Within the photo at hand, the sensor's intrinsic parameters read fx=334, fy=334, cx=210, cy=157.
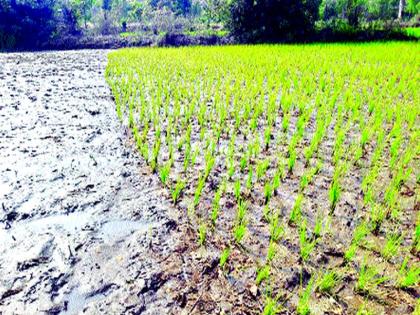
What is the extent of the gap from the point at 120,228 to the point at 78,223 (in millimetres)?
319

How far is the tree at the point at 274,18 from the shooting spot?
616 inches

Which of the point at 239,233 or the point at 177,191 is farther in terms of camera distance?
the point at 177,191

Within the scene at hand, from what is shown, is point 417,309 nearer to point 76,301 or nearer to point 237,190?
point 237,190

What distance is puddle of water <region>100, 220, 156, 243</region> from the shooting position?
2.24 metres

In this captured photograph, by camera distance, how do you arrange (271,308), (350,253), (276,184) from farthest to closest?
(276,184)
(350,253)
(271,308)

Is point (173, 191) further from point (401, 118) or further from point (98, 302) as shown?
point (401, 118)

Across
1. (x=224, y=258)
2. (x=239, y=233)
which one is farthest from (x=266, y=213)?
(x=224, y=258)

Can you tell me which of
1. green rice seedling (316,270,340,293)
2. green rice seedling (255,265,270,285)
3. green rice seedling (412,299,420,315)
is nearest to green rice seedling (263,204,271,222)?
green rice seedling (255,265,270,285)

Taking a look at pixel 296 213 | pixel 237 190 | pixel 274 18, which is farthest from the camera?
pixel 274 18

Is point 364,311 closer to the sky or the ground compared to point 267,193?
closer to the ground

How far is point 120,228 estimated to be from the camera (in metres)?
2.32

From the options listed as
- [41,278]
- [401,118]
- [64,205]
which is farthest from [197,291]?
[401,118]

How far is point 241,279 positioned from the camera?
182cm

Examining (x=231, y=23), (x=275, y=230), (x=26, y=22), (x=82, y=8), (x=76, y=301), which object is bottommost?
(x=76, y=301)
